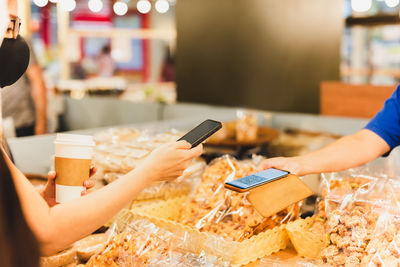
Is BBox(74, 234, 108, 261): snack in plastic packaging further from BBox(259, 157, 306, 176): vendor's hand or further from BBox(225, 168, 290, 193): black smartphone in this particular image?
BBox(259, 157, 306, 176): vendor's hand

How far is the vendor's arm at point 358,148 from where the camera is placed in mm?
1620

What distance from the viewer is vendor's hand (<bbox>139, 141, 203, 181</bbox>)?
1.07m

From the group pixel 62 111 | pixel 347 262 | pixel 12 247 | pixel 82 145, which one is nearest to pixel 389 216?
pixel 347 262

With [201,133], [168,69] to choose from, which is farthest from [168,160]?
[168,69]

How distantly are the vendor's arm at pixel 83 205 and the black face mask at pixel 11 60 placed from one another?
0.33 meters

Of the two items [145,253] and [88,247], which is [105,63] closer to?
[88,247]

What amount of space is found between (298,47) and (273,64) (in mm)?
348

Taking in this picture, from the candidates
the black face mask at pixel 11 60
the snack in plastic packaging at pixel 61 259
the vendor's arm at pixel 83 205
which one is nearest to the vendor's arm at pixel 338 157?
the vendor's arm at pixel 83 205

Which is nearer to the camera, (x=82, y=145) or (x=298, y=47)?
(x=82, y=145)

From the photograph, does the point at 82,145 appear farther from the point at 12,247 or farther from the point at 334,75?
the point at 334,75

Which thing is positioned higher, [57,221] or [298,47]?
[298,47]

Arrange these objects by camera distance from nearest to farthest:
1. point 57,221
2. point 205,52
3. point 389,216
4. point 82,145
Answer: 1. point 57,221
2. point 82,145
3. point 389,216
4. point 205,52

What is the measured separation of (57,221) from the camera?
95 centimetres

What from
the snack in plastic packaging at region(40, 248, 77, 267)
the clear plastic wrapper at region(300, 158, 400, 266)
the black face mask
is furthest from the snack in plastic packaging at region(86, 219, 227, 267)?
the black face mask
